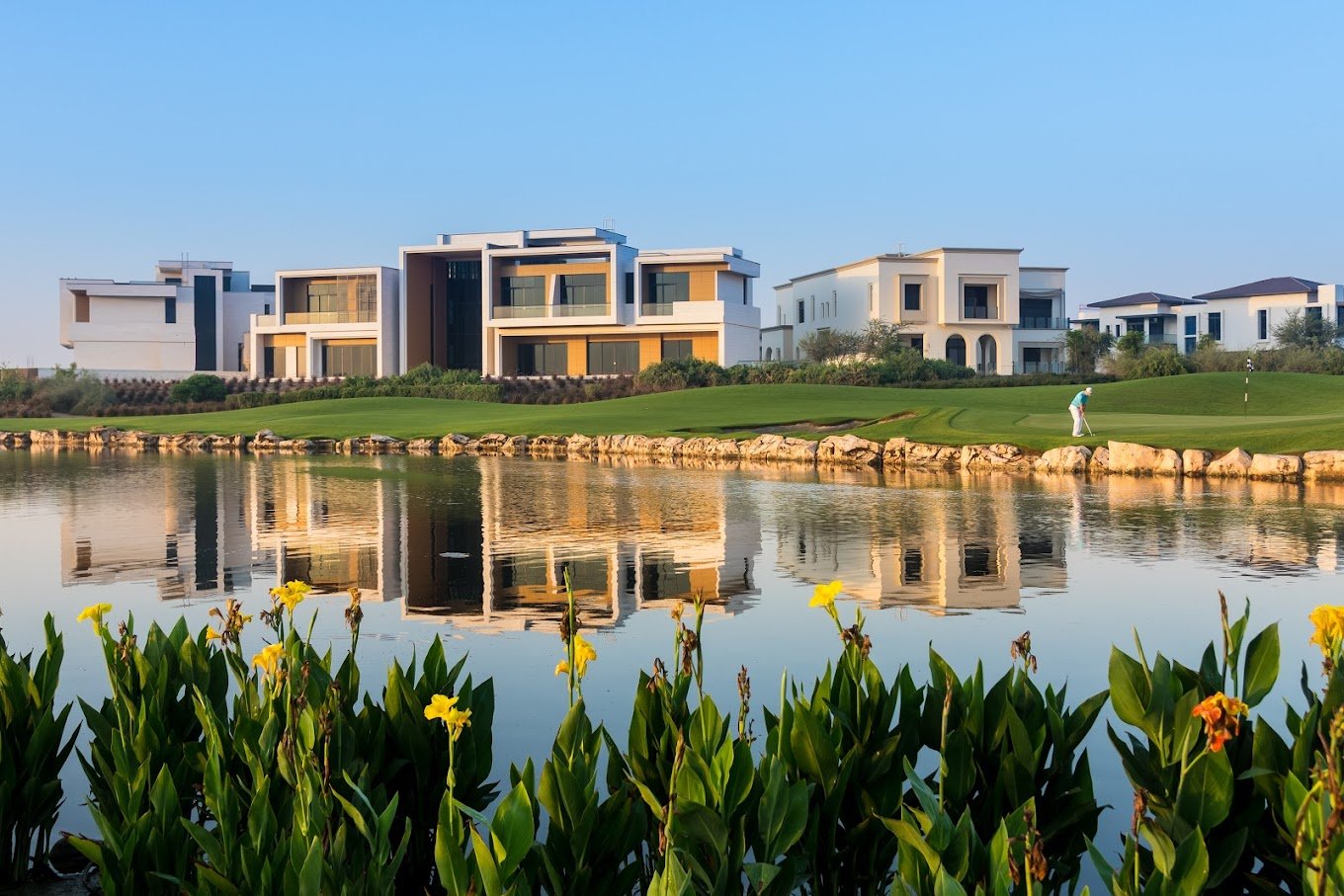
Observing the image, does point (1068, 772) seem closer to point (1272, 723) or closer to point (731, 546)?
point (1272, 723)

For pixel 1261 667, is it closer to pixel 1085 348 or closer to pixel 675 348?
pixel 675 348

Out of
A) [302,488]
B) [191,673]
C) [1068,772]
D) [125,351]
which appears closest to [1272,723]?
[1068,772]

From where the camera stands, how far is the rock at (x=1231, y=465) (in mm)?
27339

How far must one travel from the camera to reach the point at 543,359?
80938 millimetres

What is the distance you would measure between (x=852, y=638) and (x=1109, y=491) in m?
20.7

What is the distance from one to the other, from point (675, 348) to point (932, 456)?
4515cm

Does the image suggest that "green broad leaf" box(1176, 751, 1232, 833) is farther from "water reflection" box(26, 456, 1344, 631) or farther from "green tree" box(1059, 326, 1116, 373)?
"green tree" box(1059, 326, 1116, 373)

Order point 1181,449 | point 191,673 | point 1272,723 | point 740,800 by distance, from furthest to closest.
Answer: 1. point 1181,449
2. point 1272,723
3. point 191,673
4. point 740,800

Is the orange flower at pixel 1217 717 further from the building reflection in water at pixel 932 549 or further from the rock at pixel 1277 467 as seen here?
the rock at pixel 1277 467

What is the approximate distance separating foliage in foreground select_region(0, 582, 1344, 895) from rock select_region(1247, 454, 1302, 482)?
23.8m

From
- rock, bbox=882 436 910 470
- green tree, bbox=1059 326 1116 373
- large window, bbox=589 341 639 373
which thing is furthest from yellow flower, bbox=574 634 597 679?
green tree, bbox=1059 326 1116 373

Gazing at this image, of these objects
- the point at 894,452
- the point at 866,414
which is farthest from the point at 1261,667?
the point at 866,414

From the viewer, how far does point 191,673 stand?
5.27m

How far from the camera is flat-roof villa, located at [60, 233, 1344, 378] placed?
77.4 metres
